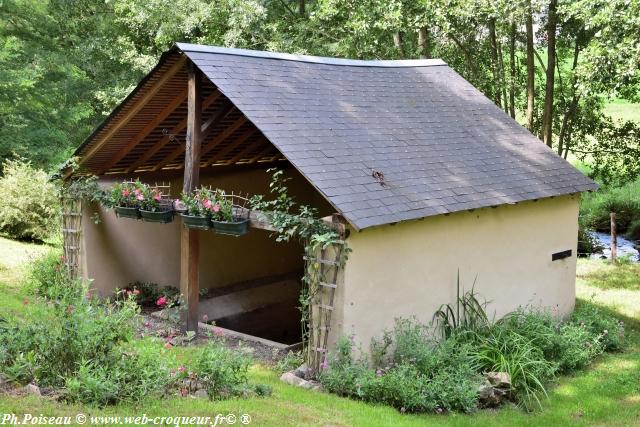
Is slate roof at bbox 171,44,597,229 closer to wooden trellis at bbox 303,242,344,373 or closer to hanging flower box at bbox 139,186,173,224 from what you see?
wooden trellis at bbox 303,242,344,373

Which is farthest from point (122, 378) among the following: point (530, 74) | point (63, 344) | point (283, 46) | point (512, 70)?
point (512, 70)

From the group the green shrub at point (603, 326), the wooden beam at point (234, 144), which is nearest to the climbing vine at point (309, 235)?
the wooden beam at point (234, 144)

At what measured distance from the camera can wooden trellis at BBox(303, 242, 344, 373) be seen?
7961 millimetres

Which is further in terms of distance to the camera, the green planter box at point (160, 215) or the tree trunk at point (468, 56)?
the tree trunk at point (468, 56)

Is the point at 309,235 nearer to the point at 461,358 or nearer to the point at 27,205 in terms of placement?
the point at 461,358

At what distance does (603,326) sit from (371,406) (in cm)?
525

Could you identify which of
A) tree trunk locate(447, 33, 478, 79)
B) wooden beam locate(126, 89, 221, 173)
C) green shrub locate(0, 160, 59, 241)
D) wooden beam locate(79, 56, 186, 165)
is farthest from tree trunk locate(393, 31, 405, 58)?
wooden beam locate(79, 56, 186, 165)

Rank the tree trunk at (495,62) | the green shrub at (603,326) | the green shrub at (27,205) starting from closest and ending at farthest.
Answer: the green shrub at (603,326), the green shrub at (27,205), the tree trunk at (495,62)

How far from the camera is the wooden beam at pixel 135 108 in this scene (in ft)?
28.9

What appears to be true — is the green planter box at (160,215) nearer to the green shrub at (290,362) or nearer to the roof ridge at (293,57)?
the roof ridge at (293,57)

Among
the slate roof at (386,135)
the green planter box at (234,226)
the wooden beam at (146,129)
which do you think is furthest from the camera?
the wooden beam at (146,129)

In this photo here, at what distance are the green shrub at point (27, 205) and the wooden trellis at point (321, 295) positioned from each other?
7644 millimetres

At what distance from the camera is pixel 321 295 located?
8.09 meters

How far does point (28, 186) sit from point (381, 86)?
7.33 metres
